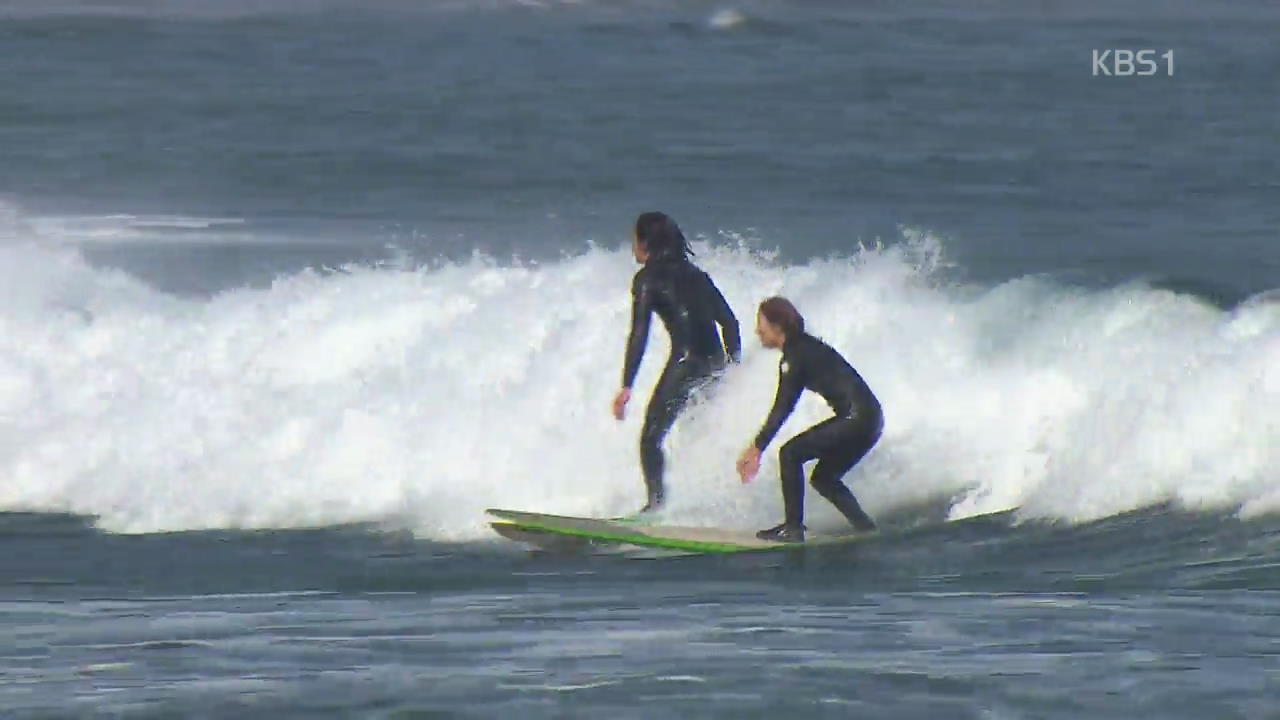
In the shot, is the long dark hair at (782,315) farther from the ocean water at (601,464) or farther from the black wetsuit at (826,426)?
the ocean water at (601,464)

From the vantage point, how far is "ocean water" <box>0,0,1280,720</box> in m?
9.44

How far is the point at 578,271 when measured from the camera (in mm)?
17719

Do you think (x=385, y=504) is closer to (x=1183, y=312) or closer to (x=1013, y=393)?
(x=1013, y=393)

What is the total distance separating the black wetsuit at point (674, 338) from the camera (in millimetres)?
12422

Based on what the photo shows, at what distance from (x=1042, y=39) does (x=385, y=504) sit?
67207 mm

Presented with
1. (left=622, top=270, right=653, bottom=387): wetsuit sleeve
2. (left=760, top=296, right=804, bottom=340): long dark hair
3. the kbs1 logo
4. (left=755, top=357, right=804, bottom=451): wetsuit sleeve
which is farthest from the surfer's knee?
the kbs1 logo

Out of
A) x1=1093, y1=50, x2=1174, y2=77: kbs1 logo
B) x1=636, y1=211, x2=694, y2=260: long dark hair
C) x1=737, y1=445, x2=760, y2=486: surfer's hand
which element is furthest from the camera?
x1=1093, y1=50, x2=1174, y2=77: kbs1 logo

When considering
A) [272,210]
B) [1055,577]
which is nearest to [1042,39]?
[272,210]

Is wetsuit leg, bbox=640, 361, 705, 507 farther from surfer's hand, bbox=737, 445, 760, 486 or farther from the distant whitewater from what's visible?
surfer's hand, bbox=737, 445, 760, 486

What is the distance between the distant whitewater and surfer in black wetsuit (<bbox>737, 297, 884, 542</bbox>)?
91 centimetres

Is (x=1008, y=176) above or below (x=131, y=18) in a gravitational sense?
below

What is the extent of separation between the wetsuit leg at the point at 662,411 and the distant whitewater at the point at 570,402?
1.03 ft

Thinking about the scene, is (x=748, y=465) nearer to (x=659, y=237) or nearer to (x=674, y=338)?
(x=674, y=338)

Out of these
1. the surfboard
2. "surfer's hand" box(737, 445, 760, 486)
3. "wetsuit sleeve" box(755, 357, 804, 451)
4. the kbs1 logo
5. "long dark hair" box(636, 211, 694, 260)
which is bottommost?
the surfboard
